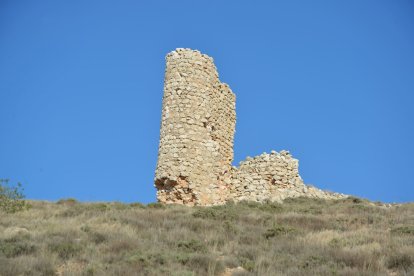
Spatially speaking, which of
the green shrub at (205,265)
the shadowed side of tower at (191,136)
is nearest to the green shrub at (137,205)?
the shadowed side of tower at (191,136)

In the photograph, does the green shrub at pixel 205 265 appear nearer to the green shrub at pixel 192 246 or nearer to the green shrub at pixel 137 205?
the green shrub at pixel 192 246

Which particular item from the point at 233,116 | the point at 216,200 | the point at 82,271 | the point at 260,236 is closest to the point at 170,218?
the point at 260,236

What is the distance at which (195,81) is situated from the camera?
17.9m

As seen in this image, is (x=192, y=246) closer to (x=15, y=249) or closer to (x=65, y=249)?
(x=65, y=249)

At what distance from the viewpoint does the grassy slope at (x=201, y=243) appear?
860 cm

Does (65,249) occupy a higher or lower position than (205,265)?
higher

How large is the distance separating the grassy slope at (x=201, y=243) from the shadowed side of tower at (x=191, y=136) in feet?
6.44

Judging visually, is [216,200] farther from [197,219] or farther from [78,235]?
[78,235]

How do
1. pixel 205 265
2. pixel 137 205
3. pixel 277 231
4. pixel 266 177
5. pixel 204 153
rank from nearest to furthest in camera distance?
pixel 205 265 < pixel 277 231 < pixel 137 205 < pixel 204 153 < pixel 266 177

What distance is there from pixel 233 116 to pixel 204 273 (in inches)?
463

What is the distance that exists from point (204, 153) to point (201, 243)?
7.22 metres

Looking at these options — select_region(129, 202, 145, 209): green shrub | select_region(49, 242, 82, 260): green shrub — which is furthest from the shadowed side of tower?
select_region(49, 242, 82, 260): green shrub

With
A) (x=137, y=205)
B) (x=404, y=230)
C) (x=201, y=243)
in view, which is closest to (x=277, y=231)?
(x=201, y=243)

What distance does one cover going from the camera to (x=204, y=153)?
17.4 m
